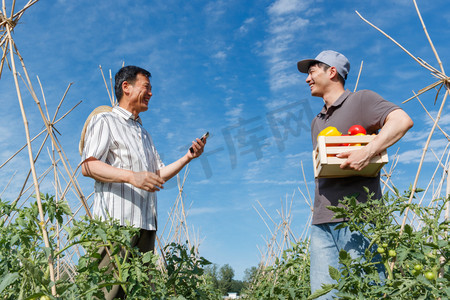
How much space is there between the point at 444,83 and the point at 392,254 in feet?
3.17

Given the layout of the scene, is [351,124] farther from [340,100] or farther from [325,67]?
[325,67]

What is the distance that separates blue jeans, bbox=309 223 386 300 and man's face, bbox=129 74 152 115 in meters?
1.07

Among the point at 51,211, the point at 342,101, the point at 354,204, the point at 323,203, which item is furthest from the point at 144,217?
the point at 342,101

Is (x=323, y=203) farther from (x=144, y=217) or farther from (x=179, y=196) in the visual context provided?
(x=179, y=196)

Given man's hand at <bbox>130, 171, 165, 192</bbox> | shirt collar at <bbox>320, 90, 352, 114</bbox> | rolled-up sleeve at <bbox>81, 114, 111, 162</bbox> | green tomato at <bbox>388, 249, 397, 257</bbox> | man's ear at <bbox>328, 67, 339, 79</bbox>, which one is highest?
man's ear at <bbox>328, 67, 339, 79</bbox>

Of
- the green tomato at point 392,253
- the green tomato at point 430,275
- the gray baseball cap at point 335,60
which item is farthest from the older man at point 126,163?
the green tomato at point 430,275

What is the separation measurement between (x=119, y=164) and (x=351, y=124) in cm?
107

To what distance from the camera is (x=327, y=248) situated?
172 cm

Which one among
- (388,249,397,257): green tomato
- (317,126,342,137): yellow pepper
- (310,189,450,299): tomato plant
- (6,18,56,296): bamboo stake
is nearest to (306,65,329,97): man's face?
(317,126,342,137): yellow pepper

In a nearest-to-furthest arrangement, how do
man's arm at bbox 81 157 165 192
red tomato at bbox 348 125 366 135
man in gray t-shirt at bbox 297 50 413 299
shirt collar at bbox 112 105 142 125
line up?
1. man in gray t-shirt at bbox 297 50 413 299
2. red tomato at bbox 348 125 366 135
3. man's arm at bbox 81 157 165 192
4. shirt collar at bbox 112 105 142 125

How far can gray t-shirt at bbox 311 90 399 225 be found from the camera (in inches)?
64.2

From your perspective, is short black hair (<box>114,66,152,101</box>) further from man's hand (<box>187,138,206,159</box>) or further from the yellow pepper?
the yellow pepper

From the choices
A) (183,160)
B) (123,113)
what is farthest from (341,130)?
(123,113)

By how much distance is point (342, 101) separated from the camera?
1.80m
